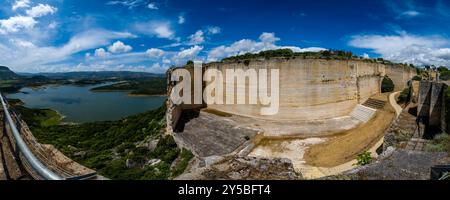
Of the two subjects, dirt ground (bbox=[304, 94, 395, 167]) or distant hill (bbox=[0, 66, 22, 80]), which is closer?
dirt ground (bbox=[304, 94, 395, 167])

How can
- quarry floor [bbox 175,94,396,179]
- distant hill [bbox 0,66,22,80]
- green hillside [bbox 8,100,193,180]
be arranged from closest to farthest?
quarry floor [bbox 175,94,396,179] → green hillside [bbox 8,100,193,180] → distant hill [bbox 0,66,22,80]

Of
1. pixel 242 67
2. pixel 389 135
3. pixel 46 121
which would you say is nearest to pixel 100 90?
pixel 46 121

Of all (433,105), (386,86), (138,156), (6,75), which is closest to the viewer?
(433,105)

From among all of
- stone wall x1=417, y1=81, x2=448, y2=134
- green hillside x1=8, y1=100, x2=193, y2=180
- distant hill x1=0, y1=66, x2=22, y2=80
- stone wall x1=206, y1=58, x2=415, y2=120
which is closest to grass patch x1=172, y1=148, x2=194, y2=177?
green hillside x1=8, y1=100, x2=193, y2=180

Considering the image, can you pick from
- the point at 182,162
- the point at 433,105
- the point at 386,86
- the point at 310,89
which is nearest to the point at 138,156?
the point at 182,162

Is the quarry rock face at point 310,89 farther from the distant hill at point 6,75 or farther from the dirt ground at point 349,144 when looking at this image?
the distant hill at point 6,75

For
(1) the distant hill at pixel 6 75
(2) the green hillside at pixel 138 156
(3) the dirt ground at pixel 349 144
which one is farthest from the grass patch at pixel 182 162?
(1) the distant hill at pixel 6 75

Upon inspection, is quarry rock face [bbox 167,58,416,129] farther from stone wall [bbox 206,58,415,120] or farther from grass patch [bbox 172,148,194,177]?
grass patch [bbox 172,148,194,177]

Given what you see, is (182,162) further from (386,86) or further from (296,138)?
(386,86)

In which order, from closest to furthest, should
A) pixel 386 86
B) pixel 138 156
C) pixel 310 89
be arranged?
pixel 138 156
pixel 310 89
pixel 386 86
